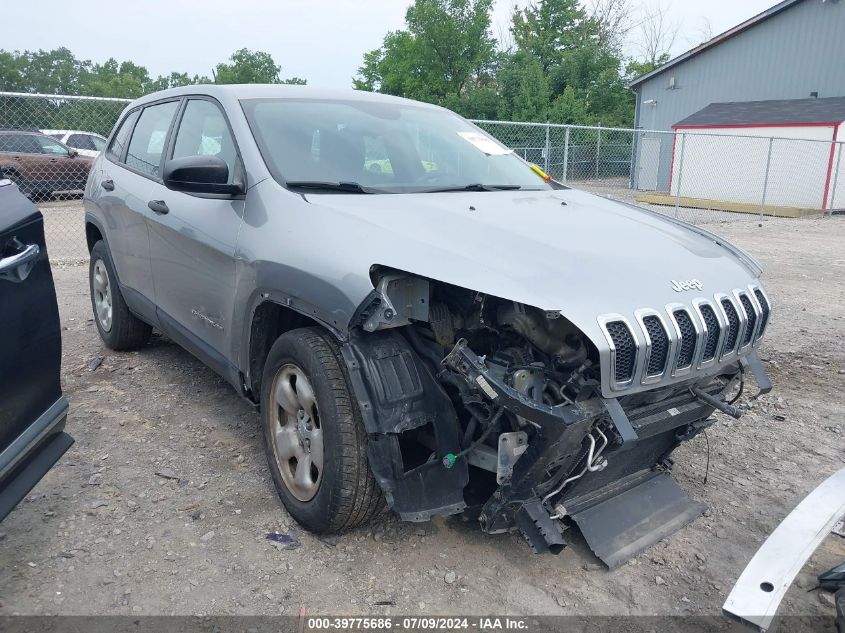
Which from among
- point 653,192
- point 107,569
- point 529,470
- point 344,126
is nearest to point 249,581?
point 107,569

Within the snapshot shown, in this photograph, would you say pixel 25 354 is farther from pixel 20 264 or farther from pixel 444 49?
pixel 444 49

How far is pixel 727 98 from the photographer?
82.0ft

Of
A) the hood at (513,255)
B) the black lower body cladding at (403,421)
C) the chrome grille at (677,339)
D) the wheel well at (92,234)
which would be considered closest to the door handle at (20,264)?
the hood at (513,255)

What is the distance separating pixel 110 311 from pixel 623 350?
13.4 feet

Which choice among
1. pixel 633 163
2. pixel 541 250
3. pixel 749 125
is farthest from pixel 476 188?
pixel 749 125

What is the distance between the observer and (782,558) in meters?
2.09

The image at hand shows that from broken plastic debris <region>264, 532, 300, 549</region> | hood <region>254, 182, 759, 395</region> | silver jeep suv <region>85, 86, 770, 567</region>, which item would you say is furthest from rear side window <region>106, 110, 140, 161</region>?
broken plastic debris <region>264, 532, 300, 549</region>

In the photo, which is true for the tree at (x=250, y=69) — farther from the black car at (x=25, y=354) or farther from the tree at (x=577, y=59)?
the black car at (x=25, y=354)

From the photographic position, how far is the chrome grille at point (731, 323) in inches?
106

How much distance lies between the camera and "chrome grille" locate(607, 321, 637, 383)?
2281 mm

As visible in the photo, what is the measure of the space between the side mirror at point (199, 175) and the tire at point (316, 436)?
769mm

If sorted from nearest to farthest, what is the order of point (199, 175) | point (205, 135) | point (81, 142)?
point (199, 175), point (205, 135), point (81, 142)

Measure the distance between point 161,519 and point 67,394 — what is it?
182 centimetres

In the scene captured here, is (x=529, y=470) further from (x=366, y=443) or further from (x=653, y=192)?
(x=653, y=192)
